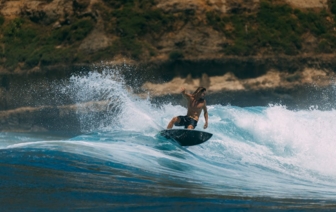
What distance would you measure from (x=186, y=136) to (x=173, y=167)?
2.49 meters

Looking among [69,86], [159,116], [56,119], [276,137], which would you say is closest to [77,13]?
[69,86]

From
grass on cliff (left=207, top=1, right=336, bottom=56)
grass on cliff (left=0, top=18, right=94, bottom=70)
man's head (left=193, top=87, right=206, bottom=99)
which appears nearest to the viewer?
man's head (left=193, top=87, right=206, bottom=99)

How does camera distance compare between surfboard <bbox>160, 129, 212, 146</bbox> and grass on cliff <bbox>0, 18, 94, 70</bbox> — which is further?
grass on cliff <bbox>0, 18, 94, 70</bbox>

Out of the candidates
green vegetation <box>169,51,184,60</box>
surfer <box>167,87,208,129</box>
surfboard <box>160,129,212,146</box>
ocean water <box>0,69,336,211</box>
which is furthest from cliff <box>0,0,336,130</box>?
surfboard <box>160,129,212,146</box>

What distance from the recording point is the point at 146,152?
13688 millimetres

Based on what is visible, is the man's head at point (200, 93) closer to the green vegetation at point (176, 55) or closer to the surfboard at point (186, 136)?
the surfboard at point (186, 136)

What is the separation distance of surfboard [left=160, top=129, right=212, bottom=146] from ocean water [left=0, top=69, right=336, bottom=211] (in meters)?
0.18

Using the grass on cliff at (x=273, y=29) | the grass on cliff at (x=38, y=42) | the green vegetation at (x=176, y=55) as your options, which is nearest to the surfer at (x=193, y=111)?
the green vegetation at (x=176, y=55)

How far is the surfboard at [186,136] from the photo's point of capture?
49.0 ft

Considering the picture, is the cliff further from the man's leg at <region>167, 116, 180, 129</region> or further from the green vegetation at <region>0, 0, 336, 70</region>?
the man's leg at <region>167, 116, 180, 129</region>

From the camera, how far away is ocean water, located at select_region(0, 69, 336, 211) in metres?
8.85

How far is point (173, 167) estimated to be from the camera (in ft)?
41.2

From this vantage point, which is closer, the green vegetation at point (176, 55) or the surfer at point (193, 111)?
the surfer at point (193, 111)

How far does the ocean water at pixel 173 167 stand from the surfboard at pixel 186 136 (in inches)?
7.2
